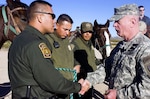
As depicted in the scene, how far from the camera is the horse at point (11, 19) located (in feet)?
15.9

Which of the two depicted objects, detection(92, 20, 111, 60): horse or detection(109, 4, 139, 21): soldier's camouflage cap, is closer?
detection(109, 4, 139, 21): soldier's camouflage cap

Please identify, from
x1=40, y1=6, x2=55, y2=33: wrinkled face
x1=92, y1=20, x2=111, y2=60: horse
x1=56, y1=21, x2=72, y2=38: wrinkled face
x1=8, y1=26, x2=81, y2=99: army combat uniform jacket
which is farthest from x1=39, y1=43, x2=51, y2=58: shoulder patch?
x1=92, y1=20, x2=111, y2=60: horse

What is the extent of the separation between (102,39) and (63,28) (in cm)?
292

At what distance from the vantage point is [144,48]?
2.53 m

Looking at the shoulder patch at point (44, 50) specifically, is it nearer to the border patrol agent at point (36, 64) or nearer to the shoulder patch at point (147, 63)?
the border patrol agent at point (36, 64)

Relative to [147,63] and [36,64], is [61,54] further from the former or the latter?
[147,63]

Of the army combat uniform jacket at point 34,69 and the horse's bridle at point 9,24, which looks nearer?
the army combat uniform jacket at point 34,69

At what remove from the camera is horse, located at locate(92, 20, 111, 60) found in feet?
23.3

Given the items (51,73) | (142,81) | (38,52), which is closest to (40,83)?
(51,73)

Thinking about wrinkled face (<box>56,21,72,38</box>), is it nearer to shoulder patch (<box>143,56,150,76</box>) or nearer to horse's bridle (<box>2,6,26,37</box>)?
horse's bridle (<box>2,6,26,37</box>)

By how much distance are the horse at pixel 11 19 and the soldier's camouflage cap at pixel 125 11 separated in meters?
2.44

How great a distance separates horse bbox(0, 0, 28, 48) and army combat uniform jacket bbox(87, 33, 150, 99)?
8.28 feet

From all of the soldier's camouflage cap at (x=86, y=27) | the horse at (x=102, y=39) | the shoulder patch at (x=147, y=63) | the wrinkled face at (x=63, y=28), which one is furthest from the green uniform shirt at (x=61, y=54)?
the horse at (x=102, y=39)

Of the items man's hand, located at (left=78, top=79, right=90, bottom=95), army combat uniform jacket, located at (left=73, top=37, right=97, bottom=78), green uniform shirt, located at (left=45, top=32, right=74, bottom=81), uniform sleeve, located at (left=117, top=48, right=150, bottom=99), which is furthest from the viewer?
army combat uniform jacket, located at (left=73, top=37, right=97, bottom=78)
